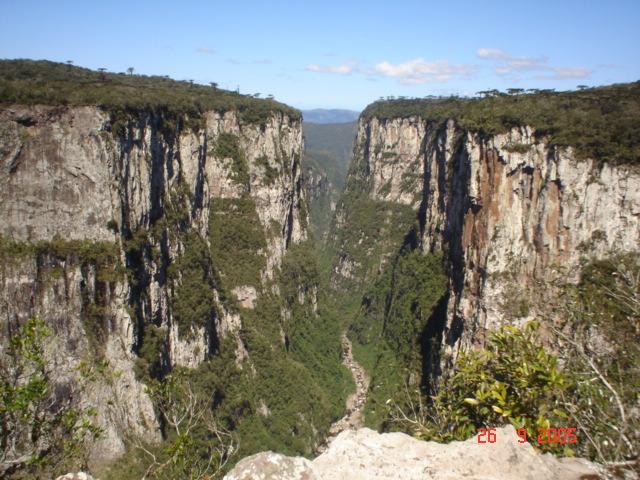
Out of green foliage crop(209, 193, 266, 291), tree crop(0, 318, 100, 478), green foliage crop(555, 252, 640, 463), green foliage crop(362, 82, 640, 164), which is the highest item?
green foliage crop(362, 82, 640, 164)

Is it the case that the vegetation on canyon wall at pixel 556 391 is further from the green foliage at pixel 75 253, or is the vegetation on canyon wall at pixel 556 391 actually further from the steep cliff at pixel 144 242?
the green foliage at pixel 75 253

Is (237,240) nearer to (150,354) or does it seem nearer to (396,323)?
(150,354)

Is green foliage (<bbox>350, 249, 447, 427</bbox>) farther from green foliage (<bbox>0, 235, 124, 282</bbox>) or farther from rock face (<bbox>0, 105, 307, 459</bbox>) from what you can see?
green foliage (<bbox>0, 235, 124, 282</bbox>)

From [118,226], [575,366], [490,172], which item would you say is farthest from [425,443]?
[490,172]

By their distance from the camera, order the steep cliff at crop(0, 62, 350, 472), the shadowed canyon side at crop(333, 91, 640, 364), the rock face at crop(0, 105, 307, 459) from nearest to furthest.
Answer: the rock face at crop(0, 105, 307, 459), the steep cliff at crop(0, 62, 350, 472), the shadowed canyon side at crop(333, 91, 640, 364)

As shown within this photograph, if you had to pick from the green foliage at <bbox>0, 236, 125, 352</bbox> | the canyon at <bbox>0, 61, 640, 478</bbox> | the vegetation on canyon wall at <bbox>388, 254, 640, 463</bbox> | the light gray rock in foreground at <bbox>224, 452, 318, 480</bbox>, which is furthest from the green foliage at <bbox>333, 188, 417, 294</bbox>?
the light gray rock in foreground at <bbox>224, 452, 318, 480</bbox>
